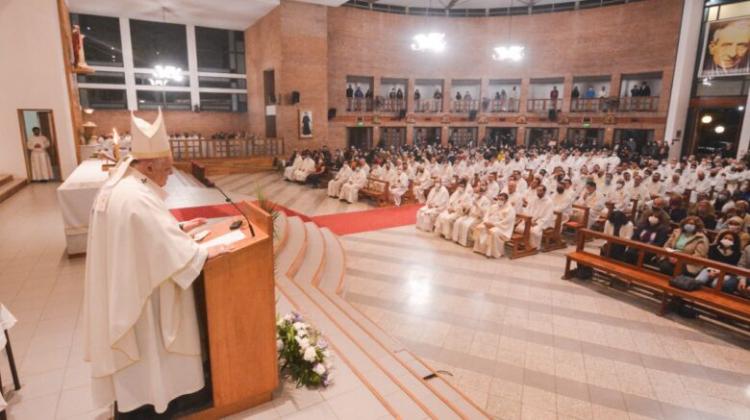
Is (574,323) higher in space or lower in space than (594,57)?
lower

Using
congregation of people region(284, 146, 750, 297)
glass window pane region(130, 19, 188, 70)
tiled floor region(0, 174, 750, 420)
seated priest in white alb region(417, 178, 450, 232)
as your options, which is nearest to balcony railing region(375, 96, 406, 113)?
congregation of people region(284, 146, 750, 297)

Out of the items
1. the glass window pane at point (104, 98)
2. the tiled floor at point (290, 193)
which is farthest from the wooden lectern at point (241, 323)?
the glass window pane at point (104, 98)

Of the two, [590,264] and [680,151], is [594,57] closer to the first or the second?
[680,151]

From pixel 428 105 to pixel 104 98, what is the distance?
16.1m

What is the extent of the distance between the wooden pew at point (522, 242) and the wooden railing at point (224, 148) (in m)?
12.3

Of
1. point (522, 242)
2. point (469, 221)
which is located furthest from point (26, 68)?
point (522, 242)

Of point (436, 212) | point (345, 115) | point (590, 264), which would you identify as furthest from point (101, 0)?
point (590, 264)

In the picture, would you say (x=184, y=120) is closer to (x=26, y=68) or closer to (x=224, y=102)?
(x=224, y=102)

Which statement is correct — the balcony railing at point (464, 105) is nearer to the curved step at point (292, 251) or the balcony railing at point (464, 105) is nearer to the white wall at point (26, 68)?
the curved step at point (292, 251)

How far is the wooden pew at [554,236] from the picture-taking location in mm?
8453

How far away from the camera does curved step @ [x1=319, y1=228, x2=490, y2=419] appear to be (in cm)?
335

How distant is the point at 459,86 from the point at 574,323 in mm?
22022

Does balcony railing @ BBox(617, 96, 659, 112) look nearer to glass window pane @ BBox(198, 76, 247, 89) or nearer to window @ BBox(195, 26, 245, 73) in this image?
glass window pane @ BBox(198, 76, 247, 89)

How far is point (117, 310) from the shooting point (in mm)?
2141
